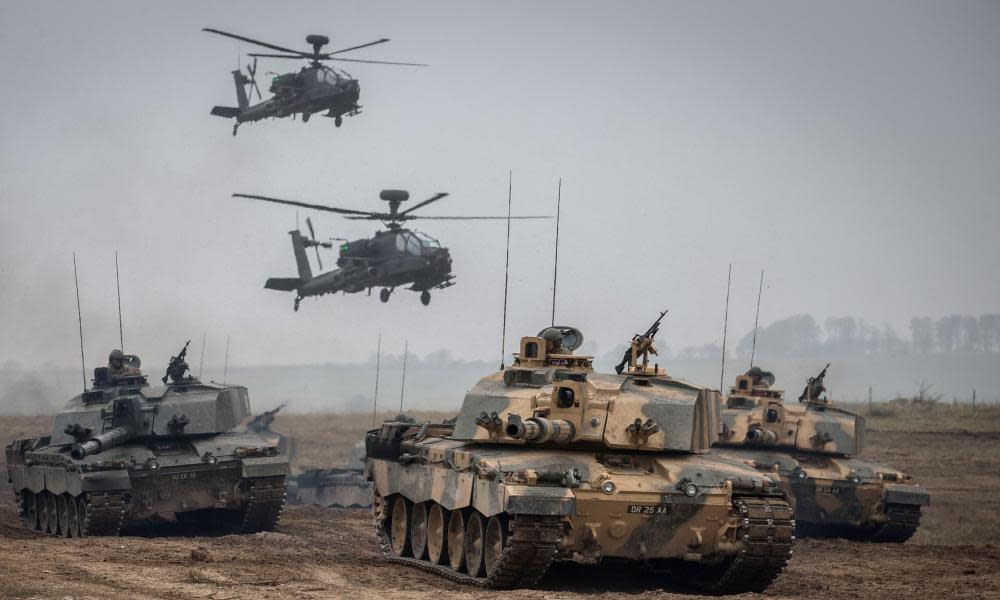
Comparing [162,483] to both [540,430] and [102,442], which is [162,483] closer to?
[102,442]

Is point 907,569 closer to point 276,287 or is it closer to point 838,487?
point 838,487

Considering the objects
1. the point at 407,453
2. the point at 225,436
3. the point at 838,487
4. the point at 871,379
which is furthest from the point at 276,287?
the point at 871,379

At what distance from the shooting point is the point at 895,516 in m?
30.7

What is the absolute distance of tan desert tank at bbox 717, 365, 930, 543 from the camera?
30.8 m

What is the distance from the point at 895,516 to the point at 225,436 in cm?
1301

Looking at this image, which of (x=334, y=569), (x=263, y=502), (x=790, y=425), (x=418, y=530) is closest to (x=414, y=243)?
(x=790, y=425)

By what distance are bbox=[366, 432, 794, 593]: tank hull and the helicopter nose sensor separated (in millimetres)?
25176

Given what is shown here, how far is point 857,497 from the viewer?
30984 millimetres

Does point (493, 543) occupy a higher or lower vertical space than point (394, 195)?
lower

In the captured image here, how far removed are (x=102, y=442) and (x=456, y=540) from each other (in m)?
9.28

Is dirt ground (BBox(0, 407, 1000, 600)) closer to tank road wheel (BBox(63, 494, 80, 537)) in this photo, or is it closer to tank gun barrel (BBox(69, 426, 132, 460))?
tank road wheel (BBox(63, 494, 80, 537))

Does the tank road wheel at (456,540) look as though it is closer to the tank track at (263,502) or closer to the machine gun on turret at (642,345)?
the machine gun on turret at (642,345)

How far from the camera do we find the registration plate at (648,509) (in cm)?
1927

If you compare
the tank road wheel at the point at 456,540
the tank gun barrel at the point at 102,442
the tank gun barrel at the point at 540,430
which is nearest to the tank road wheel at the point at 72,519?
the tank gun barrel at the point at 102,442
